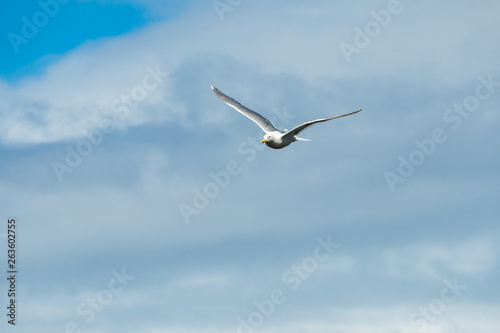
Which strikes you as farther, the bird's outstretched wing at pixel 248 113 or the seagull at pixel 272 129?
the bird's outstretched wing at pixel 248 113

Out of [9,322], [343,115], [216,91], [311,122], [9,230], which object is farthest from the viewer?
[216,91]

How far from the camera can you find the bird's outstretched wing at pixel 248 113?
65500 millimetres

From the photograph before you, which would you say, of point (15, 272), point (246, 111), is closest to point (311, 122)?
point (246, 111)

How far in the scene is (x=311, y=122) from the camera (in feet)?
188

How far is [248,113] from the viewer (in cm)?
6838

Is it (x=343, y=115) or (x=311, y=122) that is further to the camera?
(x=311, y=122)

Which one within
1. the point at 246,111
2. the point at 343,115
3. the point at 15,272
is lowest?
the point at 343,115

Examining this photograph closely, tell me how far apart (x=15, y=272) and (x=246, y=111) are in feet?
74.7

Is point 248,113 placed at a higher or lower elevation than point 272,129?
higher

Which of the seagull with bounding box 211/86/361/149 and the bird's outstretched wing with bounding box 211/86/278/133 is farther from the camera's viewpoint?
the bird's outstretched wing with bounding box 211/86/278/133

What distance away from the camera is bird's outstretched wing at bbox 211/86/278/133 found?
65.5 m

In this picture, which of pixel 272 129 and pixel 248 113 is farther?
pixel 248 113

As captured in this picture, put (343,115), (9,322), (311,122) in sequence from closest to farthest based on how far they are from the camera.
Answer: (343,115) → (311,122) → (9,322)

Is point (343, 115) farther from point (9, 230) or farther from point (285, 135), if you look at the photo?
point (9, 230)
